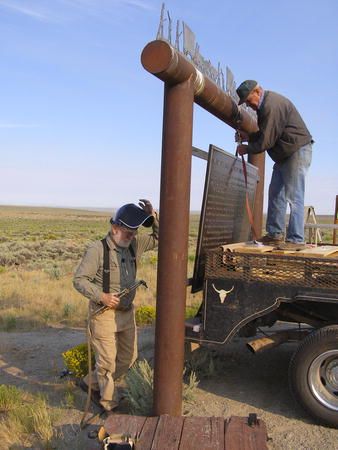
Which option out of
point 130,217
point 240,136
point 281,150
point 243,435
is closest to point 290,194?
point 281,150

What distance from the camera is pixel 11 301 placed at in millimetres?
11898

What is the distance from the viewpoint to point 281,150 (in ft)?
18.8

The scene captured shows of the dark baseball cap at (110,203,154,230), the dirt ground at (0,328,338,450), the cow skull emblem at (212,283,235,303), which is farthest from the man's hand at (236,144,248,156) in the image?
the dirt ground at (0,328,338,450)

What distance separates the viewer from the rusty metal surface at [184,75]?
410 cm

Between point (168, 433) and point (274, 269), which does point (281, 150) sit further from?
point (168, 433)

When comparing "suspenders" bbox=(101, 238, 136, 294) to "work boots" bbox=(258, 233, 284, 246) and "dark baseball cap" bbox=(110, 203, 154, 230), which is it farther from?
"work boots" bbox=(258, 233, 284, 246)

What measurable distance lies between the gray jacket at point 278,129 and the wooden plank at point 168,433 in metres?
2.85

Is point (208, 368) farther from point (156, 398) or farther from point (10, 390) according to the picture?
point (10, 390)

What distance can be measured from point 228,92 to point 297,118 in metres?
0.83

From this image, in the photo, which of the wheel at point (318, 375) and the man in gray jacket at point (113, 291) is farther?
the man in gray jacket at point (113, 291)

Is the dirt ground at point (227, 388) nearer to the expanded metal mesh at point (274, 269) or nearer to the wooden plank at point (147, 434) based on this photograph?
the wooden plank at point (147, 434)

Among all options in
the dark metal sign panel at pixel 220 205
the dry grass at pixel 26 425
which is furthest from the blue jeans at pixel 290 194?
the dry grass at pixel 26 425

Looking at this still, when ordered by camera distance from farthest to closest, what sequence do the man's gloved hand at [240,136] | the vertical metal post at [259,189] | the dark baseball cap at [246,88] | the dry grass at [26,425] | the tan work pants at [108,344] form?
the vertical metal post at [259,189], the man's gloved hand at [240,136], the dark baseball cap at [246,88], the tan work pants at [108,344], the dry grass at [26,425]

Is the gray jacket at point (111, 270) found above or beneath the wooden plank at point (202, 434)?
above
